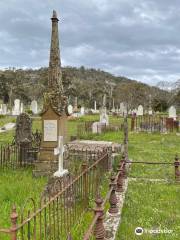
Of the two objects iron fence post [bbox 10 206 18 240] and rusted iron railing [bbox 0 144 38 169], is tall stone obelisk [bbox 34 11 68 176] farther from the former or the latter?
iron fence post [bbox 10 206 18 240]

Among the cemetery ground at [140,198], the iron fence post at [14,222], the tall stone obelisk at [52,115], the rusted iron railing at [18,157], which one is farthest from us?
the rusted iron railing at [18,157]

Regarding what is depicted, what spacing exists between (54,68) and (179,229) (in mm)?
7215

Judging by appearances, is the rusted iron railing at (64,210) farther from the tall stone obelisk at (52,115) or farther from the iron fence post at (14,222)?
the tall stone obelisk at (52,115)

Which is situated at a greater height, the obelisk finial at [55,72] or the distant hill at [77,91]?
the distant hill at [77,91]

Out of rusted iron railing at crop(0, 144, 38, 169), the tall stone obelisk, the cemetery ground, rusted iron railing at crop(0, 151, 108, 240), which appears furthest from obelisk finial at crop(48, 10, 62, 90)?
rusted iron railing at crop(0, 151, 108, 240)

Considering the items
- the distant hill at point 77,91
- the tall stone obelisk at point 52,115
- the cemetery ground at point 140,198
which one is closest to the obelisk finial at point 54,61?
the tall stone obelisk at point 52,115

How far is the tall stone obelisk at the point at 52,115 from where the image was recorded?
11570 millimetres

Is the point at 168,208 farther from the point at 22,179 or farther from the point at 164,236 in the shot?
the point at 22,179

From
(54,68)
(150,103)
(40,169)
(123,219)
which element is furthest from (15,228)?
(150,103)

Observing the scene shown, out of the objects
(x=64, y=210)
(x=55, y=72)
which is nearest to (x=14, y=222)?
(x=64, y=210)

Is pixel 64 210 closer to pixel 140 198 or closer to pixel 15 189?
pixel 15 189

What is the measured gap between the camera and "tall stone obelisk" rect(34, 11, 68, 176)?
1157cm

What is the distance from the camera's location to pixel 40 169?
11.4 m

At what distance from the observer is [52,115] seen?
11.6 metres
